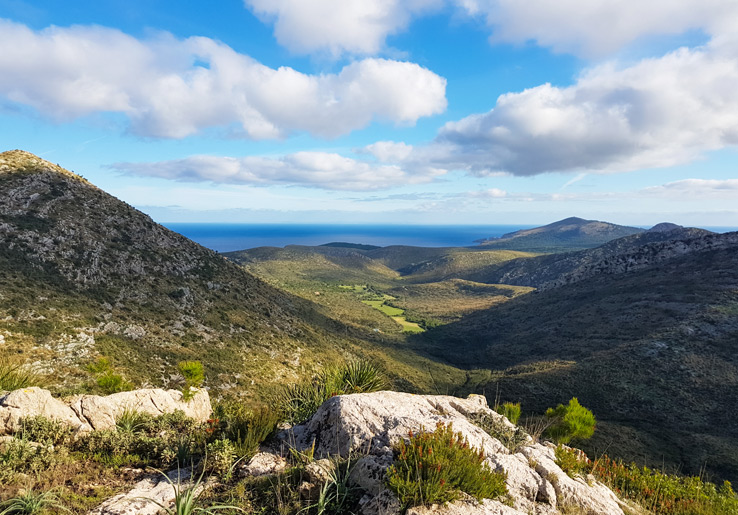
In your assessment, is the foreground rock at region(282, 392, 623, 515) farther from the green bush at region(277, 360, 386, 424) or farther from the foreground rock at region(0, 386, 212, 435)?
the foreground rock at region(0, 386, 212, 435)

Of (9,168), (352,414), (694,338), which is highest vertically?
(9,168)

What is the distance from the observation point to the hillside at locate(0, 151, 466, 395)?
28266 mm

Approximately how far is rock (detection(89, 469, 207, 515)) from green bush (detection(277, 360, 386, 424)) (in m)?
3.66

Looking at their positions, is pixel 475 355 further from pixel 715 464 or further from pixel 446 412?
pixel 446 412

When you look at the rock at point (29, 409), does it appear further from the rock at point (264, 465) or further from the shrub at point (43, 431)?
the rock at point (264, 465)

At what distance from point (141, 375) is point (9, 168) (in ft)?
134

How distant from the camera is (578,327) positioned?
6788 centimetres

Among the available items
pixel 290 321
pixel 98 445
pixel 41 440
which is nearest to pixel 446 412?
pixel 98 445

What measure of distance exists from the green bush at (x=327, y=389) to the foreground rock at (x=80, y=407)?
3.72 m

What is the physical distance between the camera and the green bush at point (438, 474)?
17.2 feet

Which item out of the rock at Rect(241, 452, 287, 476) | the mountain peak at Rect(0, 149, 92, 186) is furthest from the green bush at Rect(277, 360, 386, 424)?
the mountain peak at Rect(0, 149, 92, 186)

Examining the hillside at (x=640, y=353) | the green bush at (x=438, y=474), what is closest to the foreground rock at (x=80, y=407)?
the green bush at (x=438, y=474)

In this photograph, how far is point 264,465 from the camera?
666 centimetres

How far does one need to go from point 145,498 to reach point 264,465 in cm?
205
